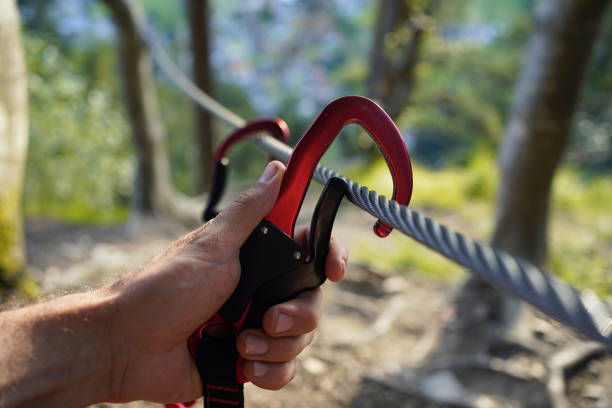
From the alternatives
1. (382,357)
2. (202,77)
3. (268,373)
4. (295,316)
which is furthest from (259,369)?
(202,77)

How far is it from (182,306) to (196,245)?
11cm

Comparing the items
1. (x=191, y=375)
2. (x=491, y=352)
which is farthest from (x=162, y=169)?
(x=191, y=375)

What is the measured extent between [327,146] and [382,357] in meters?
1.94

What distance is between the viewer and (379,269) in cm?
374

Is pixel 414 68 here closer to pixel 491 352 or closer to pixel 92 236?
pixel 92 236

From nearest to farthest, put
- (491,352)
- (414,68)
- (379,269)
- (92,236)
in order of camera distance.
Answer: (491,352), (379,269), (92,236), (414,68)

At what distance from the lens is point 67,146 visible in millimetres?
9773

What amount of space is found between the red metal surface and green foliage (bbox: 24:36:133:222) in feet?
26.4

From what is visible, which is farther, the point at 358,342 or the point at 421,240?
the point at 358,342

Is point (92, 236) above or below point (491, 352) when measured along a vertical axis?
below

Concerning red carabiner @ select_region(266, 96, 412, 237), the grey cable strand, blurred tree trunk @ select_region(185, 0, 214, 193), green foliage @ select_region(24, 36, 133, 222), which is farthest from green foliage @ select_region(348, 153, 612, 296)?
green foliage @ select_region(24, 36, 133, 222)

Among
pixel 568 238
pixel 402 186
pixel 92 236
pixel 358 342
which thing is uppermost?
pixel 568 238

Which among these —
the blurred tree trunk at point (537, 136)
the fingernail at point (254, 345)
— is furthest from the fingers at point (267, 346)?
the blurred tree trunk at point (537, 136)

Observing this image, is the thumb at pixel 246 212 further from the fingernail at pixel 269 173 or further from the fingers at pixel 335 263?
the fingers at pixel 335 263
